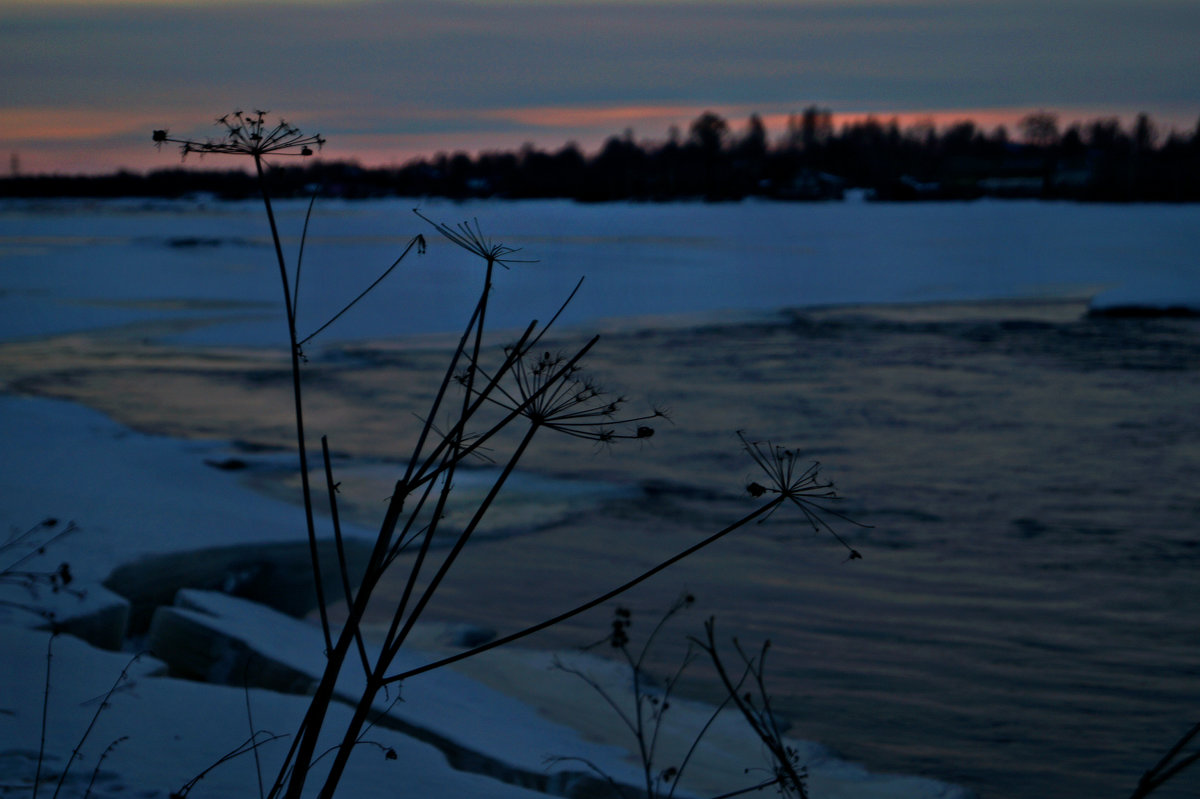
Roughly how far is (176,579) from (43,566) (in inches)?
28.5

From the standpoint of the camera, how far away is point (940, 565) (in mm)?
7344

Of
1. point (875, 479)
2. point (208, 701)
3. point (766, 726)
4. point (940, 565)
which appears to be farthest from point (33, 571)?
point (875, 479)

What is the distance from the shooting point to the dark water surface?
17.1 feet

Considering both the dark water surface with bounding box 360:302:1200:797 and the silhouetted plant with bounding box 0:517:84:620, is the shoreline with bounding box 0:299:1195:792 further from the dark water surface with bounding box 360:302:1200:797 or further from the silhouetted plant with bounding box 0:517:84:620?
the silhouetted plant with bounding box 0:517:84:620

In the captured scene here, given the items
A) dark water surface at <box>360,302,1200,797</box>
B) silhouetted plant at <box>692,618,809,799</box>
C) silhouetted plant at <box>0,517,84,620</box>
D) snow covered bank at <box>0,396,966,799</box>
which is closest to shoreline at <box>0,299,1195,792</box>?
dark water surface at <box>360,302,1200,797</box>

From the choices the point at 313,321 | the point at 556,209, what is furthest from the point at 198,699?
the point at 556,209

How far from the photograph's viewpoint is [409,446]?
1047 cm

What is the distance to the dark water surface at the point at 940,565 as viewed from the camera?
17.1 ft

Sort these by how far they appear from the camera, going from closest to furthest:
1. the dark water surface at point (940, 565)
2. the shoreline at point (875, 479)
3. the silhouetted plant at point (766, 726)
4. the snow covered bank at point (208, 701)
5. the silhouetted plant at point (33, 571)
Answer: the silhouetted plant at point (766, 726), the snow covered bank at point (208, 701), the silhouetted plant at point (33, 571), the dark water surface at point (940, 565), the shoreline at point (875, 479)

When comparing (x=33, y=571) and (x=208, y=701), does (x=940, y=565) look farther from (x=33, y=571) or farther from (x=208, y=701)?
(x=33, y=571)

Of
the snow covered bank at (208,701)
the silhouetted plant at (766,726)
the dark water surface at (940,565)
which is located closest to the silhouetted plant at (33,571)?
the snow covered bank at (208,701)

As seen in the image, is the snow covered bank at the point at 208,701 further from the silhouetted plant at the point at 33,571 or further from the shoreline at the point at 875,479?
the shoreline at the point at 875,479

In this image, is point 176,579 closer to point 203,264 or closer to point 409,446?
point 409,446

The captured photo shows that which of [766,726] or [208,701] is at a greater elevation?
[766,726]
